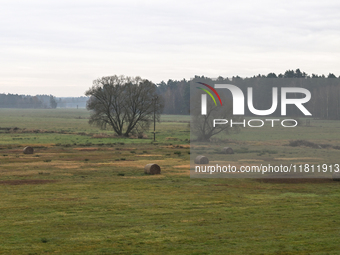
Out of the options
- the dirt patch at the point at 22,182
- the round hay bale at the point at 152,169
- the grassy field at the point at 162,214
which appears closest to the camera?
the grassy field at the point at 162,214

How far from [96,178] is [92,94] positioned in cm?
5164

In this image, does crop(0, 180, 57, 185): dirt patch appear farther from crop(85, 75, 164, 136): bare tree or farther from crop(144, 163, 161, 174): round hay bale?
crop(85, 75, 164, 136): bare tree

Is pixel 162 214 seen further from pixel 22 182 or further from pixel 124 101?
pixel 124 101

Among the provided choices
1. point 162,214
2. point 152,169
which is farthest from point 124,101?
point 162,214

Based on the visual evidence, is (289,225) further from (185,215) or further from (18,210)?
(18,210)

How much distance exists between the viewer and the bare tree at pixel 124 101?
78188 mm

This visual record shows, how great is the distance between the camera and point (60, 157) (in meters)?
42.2

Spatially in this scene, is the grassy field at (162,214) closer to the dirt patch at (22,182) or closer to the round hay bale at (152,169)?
the dirt patch at (22,182)

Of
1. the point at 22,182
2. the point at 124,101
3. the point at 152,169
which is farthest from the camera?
the point at 124,101

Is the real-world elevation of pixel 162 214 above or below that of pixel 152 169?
below

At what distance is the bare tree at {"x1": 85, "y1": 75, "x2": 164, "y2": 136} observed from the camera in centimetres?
7819

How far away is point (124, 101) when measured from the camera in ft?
261

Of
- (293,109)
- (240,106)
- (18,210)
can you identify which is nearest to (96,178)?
(18,210)

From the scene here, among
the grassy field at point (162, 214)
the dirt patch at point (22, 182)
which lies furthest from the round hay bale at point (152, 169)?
the dirt patch at point (22, 182)
